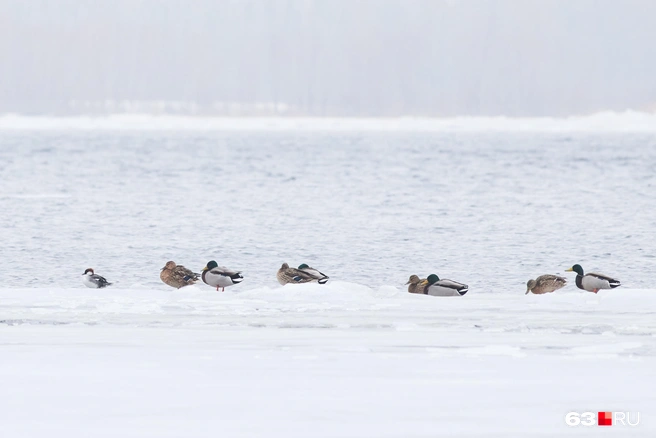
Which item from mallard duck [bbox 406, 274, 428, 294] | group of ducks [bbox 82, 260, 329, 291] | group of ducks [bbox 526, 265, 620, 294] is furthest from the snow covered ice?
mallard duck [bbox 406, 274, 428, 294]

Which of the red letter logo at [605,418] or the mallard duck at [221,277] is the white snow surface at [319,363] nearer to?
→ the red letter logo at [605,418]

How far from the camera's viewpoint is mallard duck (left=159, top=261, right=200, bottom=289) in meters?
15.8

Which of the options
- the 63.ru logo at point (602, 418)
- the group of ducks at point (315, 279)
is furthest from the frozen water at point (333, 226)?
the 63.ru logo at point (602, 418)

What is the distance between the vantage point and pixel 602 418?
739 centimetres

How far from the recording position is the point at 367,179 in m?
50.3

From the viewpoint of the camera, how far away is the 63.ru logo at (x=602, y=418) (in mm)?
7305

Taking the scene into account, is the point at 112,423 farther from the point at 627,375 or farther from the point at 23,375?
the point at 627,375

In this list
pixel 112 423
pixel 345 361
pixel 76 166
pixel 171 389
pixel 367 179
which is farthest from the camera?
pixel 76 166

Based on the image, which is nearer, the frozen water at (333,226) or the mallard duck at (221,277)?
the mallard duck at (221,277)

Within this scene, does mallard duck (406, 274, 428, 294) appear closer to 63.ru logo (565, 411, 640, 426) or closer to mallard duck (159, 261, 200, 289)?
mallard duck (159, 261, 200, 289)

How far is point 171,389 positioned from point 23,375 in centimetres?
130

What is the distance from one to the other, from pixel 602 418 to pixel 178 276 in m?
9.44

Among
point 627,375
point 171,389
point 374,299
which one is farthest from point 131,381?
point 374,299

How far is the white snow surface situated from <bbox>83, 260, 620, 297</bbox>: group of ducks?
3.68 ft
